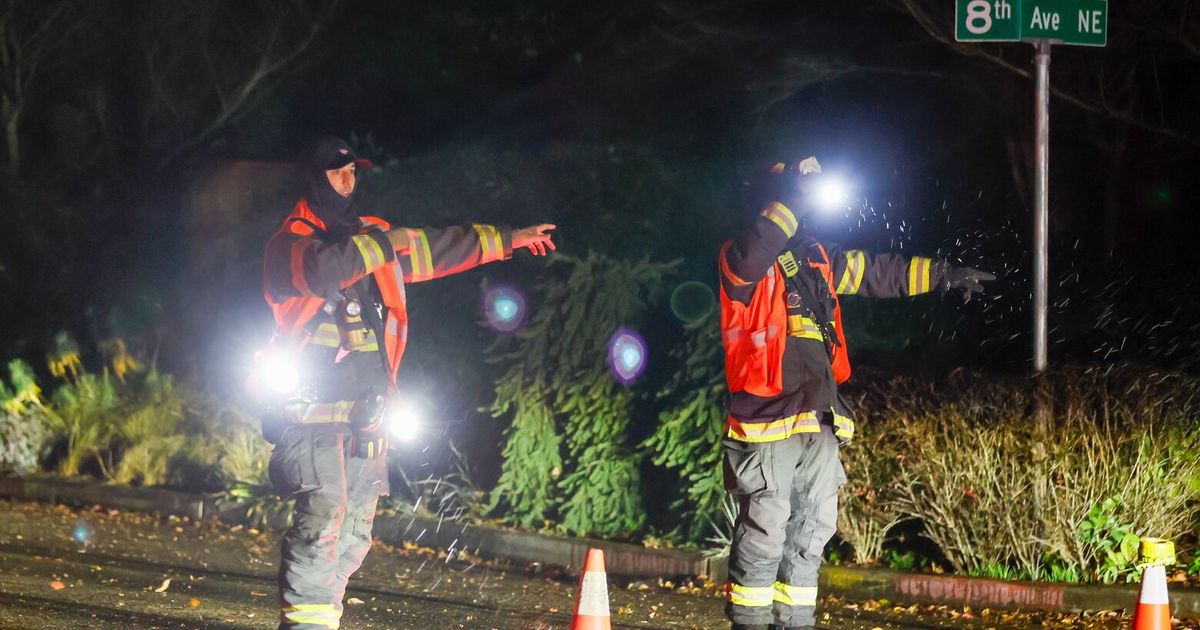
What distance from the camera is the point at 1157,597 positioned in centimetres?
559

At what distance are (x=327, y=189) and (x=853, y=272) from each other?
2.07 m

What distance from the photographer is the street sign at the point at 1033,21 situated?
7992 millimetres

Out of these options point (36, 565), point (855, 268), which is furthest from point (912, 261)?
point (36, 565)

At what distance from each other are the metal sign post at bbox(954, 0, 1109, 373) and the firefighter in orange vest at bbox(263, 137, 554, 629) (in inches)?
128

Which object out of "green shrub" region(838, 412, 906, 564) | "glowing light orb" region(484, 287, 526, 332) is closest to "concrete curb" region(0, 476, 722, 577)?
"green shrub" region(838, 412, 906, 564)

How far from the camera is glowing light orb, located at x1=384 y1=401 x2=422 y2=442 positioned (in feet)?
19.6

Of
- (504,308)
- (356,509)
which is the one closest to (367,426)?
(356,509)

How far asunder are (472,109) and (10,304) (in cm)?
561

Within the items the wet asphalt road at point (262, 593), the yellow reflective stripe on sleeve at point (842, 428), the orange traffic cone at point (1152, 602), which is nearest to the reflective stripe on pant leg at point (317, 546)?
the wet asphalt road at point (262, 593)

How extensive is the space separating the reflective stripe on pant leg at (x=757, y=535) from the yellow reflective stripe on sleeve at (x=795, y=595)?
0.19 feet

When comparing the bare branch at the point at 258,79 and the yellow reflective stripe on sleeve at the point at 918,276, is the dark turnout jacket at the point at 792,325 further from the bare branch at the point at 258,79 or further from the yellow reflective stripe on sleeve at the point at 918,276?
the bare branch at the point at 258,79

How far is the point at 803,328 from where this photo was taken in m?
6.05

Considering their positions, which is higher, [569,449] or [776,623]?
[569,449]

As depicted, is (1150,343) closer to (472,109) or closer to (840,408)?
(840,408)
